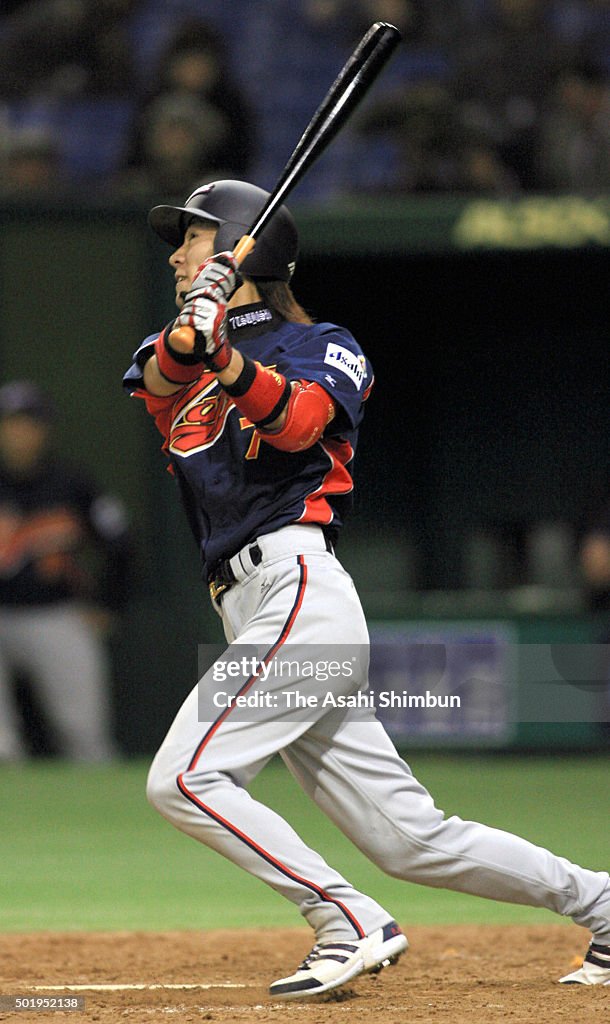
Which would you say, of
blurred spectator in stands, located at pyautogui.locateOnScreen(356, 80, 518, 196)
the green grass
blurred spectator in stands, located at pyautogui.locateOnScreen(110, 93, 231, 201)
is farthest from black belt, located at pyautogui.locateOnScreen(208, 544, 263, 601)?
blurred spectator in stands, located at pyautogui.locateOnScreen(356, 80, 518, 196)

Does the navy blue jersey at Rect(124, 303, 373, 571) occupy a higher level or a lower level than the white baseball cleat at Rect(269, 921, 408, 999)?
higher

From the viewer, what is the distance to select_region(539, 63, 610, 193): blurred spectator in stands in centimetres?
912

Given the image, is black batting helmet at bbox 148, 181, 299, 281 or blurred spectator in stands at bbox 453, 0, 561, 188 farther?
blurred spectator in stands at bbox 453, 0, 561, 188

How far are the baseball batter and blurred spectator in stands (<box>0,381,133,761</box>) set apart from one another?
508 centimetres

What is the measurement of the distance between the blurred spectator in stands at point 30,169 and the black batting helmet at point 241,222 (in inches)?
205

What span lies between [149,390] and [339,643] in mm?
702

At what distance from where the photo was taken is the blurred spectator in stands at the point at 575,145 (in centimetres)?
912

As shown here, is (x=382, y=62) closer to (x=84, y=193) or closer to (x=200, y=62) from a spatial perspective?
(x=84, y=193)

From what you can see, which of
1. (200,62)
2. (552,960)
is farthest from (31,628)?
(552,960)

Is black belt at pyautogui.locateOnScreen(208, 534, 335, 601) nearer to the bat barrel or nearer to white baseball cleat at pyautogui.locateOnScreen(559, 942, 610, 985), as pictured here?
→ the bat barrel

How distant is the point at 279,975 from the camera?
154 inches

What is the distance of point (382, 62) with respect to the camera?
3.85m

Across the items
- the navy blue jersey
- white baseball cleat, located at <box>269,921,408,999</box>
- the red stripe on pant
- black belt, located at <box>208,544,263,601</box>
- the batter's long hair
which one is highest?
the batter's long hair

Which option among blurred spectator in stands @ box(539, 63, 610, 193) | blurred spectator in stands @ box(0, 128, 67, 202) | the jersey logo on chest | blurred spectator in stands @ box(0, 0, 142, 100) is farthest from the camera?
blurred spectator in stands @ box(0, 0, 142, 100)
